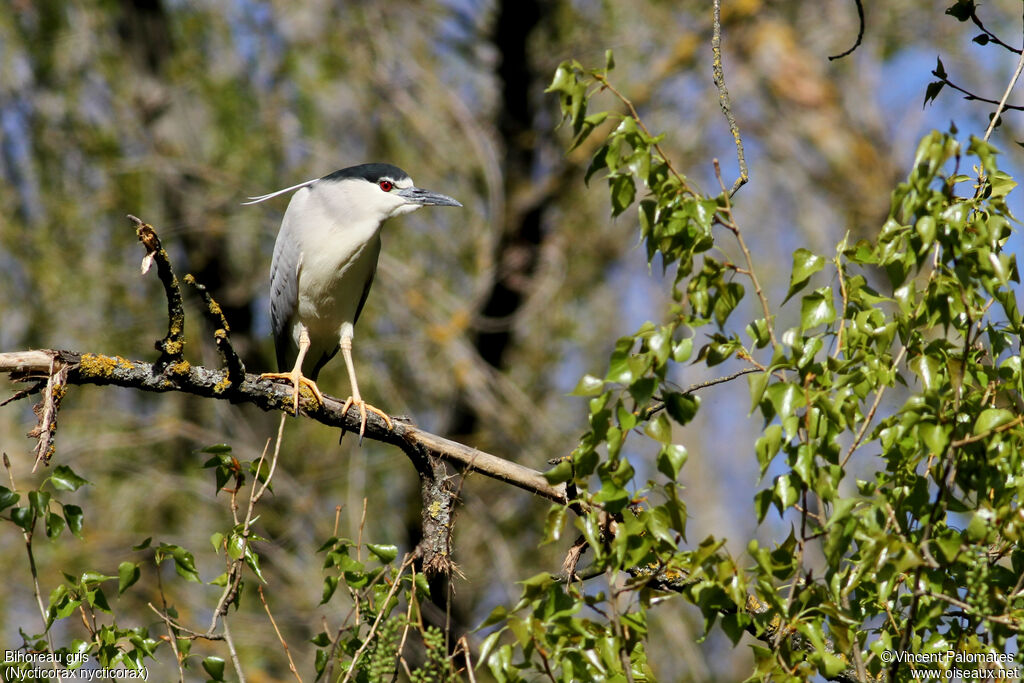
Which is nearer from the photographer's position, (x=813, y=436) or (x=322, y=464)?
(x=813, y=436)

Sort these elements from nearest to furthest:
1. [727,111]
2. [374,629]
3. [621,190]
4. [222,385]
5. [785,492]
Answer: [785,492] < [621,190] < [727,111] < [374,629] < [222,385]

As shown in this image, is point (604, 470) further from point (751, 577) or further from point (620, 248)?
point (620, 248)

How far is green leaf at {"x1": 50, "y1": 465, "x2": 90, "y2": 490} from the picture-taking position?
2102mm

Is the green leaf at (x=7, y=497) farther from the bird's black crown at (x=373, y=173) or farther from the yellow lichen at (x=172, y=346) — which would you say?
the bird's black crown at (x=373, y=173)

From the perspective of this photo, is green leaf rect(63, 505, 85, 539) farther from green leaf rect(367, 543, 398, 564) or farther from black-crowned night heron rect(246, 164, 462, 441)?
black-crowned night heron rect(246, 164, 462, 441)

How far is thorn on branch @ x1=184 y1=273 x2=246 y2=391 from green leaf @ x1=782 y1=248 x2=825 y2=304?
1.27 m

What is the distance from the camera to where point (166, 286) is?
88.6 inches

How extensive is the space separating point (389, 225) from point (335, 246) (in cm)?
454

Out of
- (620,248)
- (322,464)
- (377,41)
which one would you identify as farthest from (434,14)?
(322,464)

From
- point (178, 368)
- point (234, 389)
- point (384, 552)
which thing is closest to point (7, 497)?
point (178, 368)

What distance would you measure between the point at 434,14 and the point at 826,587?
6843 mm

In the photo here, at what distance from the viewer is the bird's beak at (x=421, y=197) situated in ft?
14.7

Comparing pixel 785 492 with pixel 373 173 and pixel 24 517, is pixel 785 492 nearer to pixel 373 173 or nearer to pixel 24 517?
pixel 24 517

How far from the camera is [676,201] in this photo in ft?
5.99
